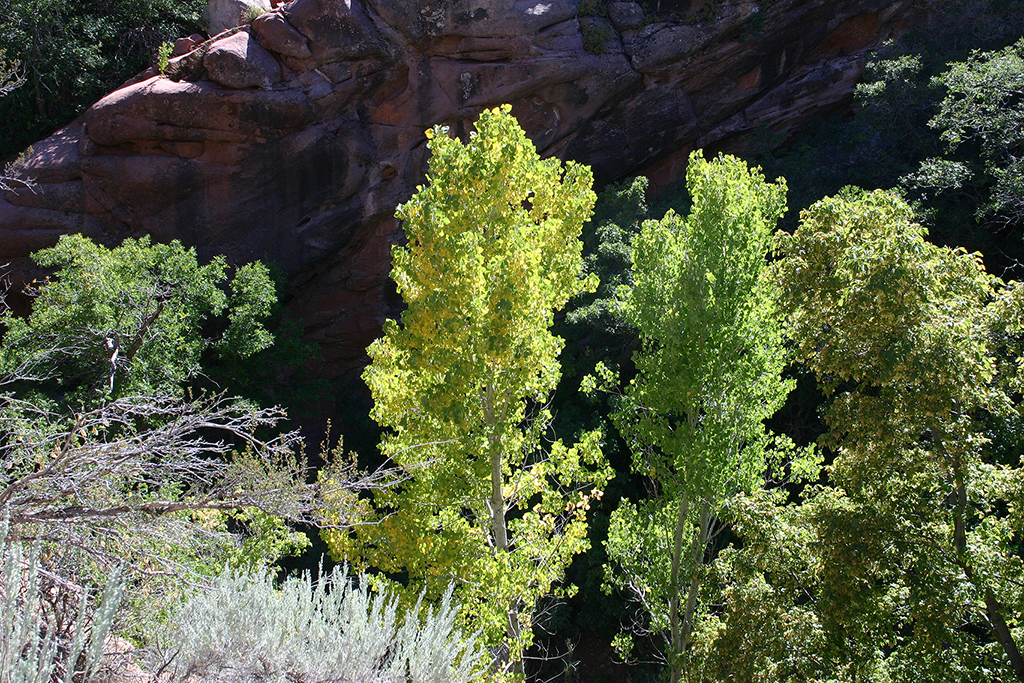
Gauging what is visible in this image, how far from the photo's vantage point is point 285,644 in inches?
188

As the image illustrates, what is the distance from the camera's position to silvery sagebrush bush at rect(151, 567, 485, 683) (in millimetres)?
4418

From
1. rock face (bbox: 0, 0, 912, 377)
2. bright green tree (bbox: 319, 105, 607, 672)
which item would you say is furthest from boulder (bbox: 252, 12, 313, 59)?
bright green tree (bbox: 319, 105, 607, 672)

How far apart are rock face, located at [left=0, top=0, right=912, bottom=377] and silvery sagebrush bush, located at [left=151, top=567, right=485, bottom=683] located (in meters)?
14.3

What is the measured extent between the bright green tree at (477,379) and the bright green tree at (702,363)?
1.22 meters

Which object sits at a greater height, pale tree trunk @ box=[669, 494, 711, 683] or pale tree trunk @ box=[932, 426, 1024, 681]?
pale tree trunk @ box=[932, 426, 1024, 681]

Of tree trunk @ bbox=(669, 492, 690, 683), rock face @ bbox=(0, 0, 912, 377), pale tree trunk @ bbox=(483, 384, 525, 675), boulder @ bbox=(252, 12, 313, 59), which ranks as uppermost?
boulder @ bbox=(252, 12, 313, 59)

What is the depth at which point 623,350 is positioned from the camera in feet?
48.5

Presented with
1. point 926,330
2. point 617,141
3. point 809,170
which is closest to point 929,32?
point 809,170

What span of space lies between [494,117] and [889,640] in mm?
6006

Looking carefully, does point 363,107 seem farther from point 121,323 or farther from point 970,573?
point 970,573

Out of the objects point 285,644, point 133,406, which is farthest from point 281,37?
point 285,644

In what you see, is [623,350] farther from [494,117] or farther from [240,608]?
[240,608]

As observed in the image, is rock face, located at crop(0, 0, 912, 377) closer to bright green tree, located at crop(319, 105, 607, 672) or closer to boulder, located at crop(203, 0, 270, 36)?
boulder, located at crop(203, 0, 270, 36)

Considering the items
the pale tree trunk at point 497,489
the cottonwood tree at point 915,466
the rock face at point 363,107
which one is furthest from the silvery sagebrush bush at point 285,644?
the rock face at point 363,107
